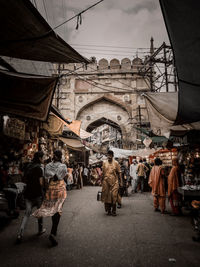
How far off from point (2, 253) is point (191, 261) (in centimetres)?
262

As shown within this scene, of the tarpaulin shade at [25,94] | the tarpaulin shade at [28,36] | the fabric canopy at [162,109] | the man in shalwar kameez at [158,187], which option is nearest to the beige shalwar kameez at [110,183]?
the man in shalwar kameez at [158,187]

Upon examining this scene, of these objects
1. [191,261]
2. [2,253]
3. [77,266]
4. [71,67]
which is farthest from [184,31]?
[71,67]

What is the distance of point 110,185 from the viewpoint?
5129 millimetres

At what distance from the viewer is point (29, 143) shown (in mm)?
6859

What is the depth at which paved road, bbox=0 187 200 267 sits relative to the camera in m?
2.46

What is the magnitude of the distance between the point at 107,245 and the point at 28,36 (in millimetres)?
3381

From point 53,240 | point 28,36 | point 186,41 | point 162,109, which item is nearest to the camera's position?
point 186,41

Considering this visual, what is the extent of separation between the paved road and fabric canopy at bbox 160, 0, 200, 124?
2296mm

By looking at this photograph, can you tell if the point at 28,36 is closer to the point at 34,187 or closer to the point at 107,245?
the point at 34,187

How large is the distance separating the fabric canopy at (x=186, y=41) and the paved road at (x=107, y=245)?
7.53 feet

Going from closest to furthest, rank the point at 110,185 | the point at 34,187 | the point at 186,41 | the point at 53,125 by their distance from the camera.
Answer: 1. the point at 186,41
2. the point at 34,187
3. the point at 110,185
4. the point at 53,125

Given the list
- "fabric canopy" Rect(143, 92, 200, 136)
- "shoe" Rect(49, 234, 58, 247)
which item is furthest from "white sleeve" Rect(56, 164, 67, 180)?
"fabric canopy" Rect(143, 92, 200, 136)

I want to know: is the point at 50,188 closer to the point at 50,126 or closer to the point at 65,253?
the point at 65,253

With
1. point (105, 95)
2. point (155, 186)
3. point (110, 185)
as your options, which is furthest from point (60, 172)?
point (105, 95)
